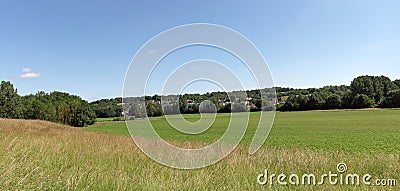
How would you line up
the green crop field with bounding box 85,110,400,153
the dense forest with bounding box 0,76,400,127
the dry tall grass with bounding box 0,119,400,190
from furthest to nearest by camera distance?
the dense forest with bounding box 0,76,400,127 < the green crop field with bounding box 85,110,400,153 < the dry tall grass with bounding box 0,119,400,190

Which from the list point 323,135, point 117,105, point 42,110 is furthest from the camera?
point 42,110

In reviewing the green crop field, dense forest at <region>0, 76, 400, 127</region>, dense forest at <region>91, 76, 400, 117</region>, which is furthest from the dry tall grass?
dense forest at <region>91, 76, 400, 117</region>

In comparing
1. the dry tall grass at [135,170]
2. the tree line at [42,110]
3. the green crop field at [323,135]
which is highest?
the tree line at [42,110]

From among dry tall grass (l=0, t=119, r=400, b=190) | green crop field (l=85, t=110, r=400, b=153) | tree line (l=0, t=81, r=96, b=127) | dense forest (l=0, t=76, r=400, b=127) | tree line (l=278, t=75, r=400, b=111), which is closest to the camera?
dry tall grass (l=0, t=119, r=400, b=190)

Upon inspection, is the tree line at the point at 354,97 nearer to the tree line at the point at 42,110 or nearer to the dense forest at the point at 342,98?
the dense forest at the point at 342,98

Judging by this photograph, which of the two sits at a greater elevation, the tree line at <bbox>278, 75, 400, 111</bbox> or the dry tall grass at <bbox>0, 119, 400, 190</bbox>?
the tree line at <bbox>278, 75, 400, 111</bbox>

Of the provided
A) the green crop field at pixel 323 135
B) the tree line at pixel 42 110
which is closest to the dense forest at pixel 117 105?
the tree line at pixel 42 110

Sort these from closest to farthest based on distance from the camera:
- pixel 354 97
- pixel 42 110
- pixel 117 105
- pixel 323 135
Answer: pixel 323 135, pixel 117 105, pixel 42 110, pixel 354 97

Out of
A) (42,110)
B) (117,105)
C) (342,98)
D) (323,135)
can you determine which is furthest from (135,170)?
(342,98)

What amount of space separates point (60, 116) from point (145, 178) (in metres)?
76.9

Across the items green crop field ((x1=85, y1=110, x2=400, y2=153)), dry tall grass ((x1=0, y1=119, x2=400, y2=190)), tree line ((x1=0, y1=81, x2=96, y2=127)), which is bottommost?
green crop field ((x1=85, y1=110, x2=400, y2=153))

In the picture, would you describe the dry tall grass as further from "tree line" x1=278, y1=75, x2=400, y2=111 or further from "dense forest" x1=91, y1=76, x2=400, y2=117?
"tree line" x1=278, y1=75, x2=400, y2=111

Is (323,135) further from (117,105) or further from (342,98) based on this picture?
(342,98)

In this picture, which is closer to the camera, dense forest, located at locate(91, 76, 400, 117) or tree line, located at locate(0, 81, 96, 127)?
tree line, located at locate(0, 81, 96, 127)
